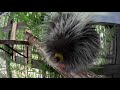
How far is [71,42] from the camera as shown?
1.92 metres

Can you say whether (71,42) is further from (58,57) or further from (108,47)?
(108,47)

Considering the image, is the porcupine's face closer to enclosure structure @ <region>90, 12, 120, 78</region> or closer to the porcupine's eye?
the porcupine's eye

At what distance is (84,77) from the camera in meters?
1.95

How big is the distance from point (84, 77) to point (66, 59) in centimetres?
25

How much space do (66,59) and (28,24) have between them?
49cm

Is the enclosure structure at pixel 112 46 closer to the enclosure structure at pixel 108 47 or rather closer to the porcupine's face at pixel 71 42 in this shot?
the enclosure structure at pixel 108 47

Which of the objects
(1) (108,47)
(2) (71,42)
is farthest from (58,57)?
(1) (108,47)

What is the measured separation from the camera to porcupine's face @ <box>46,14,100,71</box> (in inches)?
75.1
